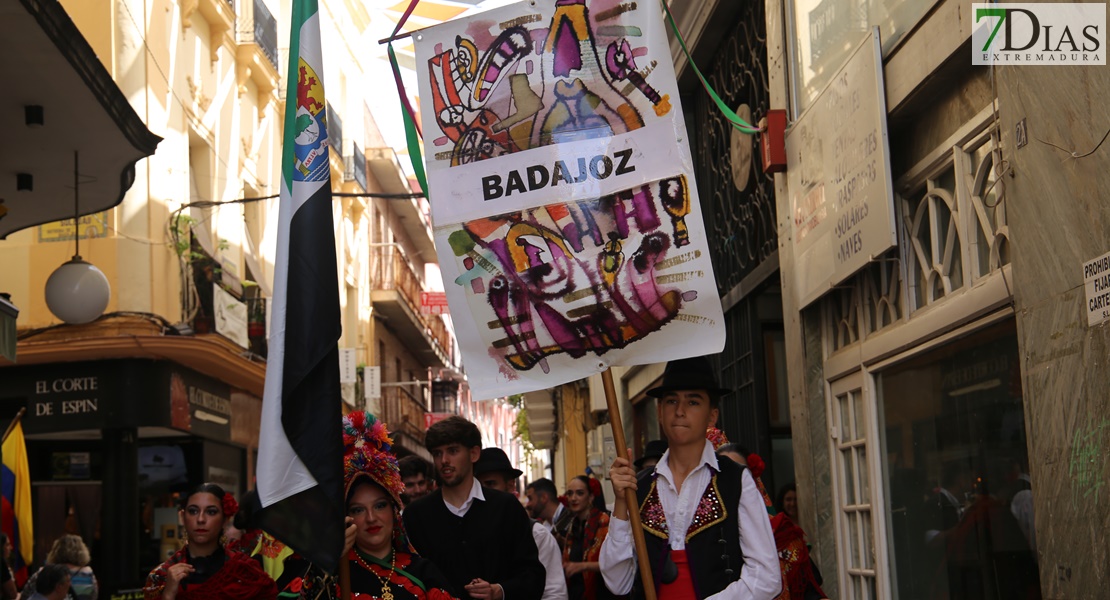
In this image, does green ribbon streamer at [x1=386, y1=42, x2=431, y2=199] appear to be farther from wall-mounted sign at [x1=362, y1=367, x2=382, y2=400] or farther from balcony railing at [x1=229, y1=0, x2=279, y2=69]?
wall-mounted sign at [x1=362, y1=367, x2=382, y2=400]

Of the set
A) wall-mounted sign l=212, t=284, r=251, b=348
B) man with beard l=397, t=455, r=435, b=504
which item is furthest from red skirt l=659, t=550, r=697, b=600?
wall-mounted sign l=212, t=284, r=251, b=348

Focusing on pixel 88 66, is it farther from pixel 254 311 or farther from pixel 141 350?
Result: pixel 254 311

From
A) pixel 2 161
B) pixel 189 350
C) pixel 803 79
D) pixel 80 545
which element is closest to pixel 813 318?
pixel 803 79

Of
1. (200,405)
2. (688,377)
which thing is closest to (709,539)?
(688,377)

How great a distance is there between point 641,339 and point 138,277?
13.7m

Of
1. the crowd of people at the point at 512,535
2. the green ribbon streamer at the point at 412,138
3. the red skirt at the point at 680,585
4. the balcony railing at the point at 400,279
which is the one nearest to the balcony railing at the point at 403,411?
the balcony railing at the point at 400,279

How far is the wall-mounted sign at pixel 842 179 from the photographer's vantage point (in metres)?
7.91

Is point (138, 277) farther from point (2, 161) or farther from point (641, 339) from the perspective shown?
point (641, 339)

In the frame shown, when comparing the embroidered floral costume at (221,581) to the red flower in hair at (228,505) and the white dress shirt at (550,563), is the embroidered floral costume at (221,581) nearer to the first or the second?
the red flower in hair at (228,505)

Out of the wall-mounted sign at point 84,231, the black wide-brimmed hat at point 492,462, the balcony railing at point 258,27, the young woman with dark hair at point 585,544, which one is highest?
the balcony railing at point 258,27

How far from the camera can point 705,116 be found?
571 inches

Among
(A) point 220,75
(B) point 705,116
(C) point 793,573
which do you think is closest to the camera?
(C) point 793,573

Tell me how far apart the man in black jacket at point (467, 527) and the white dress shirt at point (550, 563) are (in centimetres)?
8

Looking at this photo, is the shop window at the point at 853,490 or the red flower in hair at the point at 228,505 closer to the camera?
the red flower in hair at the point at 228,505
